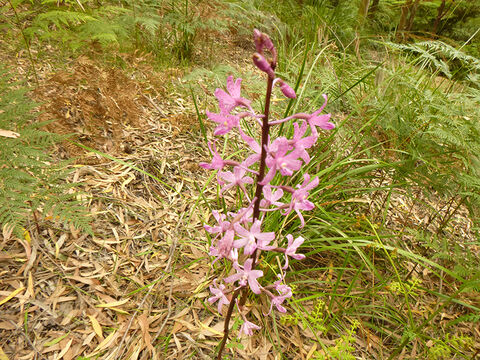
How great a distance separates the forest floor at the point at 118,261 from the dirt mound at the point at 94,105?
0.01 metres

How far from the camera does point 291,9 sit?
23.7 ft

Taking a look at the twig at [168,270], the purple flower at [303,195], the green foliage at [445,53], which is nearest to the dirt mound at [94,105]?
the twig at [168,270]

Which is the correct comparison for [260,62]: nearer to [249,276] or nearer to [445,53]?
[249,276]

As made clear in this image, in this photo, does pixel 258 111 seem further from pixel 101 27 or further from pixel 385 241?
pixel 101 27

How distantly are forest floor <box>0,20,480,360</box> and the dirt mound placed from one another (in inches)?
0.4

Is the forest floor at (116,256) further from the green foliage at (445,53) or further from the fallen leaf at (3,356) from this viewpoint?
the green foliage at (445,53)

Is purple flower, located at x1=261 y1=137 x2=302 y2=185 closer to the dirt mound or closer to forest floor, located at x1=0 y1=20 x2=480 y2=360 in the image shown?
forest floor, located at x1=0 y1=20 x2=480 y2=360

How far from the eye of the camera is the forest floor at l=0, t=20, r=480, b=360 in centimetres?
180

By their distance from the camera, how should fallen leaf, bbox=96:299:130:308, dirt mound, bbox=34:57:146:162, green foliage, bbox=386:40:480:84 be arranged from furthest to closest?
dirt mound, bbox=34:57:146:162, green foliage, bbox=386:40:480:84, fallen leaf, bbox=96:299:130:308

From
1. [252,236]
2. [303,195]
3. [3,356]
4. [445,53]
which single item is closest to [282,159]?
[303,195]

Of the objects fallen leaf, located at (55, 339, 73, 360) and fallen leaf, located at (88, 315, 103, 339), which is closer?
fallen leaf, located at (55, 339, 73, 360)

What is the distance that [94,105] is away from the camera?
2.89 m

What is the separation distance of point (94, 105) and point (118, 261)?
1644 mm

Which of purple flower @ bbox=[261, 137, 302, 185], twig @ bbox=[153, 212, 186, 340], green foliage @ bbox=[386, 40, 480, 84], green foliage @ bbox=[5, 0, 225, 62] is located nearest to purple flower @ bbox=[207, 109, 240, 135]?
purple flower @ bbox=[261, 137, 302, 185]
